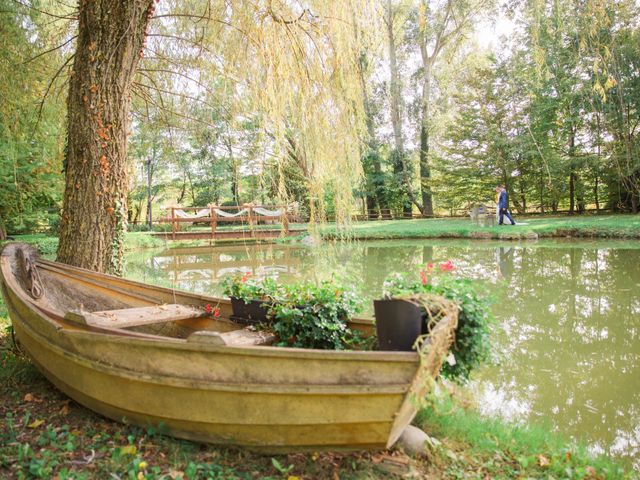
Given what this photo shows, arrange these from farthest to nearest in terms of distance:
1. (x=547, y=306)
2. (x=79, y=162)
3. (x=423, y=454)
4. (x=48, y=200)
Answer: (x=48, y=200) → (x=547, y=306) → (x=79, y=162) → (x=423, y=454)

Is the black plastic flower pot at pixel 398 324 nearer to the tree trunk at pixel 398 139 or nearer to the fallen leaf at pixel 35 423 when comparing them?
the fallen leaf at pixel 35 423

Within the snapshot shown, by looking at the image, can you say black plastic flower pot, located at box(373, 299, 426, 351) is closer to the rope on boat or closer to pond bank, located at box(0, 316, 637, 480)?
pond bank, located at box(0, 316, 637, 480)

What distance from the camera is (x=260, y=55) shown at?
323cm

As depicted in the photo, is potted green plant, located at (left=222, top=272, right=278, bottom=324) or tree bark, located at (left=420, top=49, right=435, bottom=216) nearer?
potted green plant, located at (left=222, top=272, right=278, bottom=324)

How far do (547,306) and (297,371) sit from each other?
15.3 feet

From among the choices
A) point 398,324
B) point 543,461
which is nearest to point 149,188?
point 398,324

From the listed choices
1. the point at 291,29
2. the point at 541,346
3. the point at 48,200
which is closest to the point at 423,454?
the point at 541,346

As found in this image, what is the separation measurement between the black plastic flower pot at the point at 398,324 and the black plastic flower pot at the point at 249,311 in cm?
94

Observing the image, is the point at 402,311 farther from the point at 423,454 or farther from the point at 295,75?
the point at 295,75

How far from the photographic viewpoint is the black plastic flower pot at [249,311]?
2.83 meters

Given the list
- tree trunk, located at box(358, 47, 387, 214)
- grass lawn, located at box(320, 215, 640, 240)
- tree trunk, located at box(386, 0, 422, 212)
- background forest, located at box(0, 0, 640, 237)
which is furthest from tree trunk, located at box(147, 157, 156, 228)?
tree trunk, located at box(386, 0, 422, 212)

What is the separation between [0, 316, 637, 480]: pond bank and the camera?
202 centimetres

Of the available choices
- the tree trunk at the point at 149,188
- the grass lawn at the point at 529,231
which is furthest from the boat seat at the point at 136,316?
the tree trunk at the point at 149,188

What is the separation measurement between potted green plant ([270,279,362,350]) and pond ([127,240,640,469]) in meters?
0.37
